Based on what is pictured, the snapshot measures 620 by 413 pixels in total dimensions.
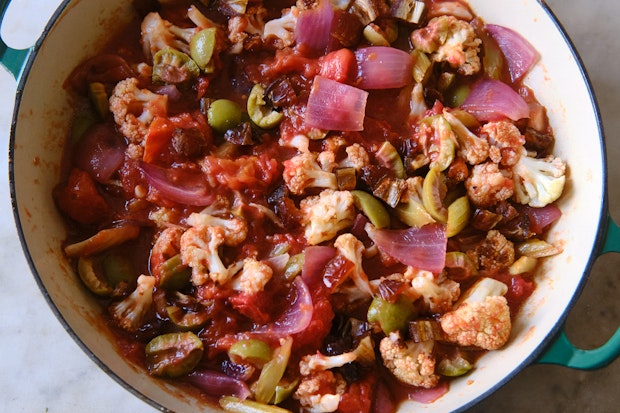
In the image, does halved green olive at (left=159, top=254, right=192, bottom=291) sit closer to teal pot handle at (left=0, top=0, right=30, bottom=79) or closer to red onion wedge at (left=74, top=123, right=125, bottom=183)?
red onion wedge at (left=74, top=123, right=125, bottom=183)

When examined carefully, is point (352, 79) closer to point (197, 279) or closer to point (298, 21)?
point (298, 21)

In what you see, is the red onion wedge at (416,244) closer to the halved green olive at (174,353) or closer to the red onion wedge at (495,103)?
the red onion wedge at (495,103)

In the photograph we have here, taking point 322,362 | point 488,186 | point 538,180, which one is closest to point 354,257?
point 322,362

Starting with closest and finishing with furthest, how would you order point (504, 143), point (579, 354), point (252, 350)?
point (579, 354)
point (252, 350)
point (504, 143)

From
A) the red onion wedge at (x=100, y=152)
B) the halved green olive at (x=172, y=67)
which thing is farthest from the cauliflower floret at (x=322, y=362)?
the halved green olive at (x=172, y=67)

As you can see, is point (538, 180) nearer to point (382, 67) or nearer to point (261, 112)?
point (382, 67)
